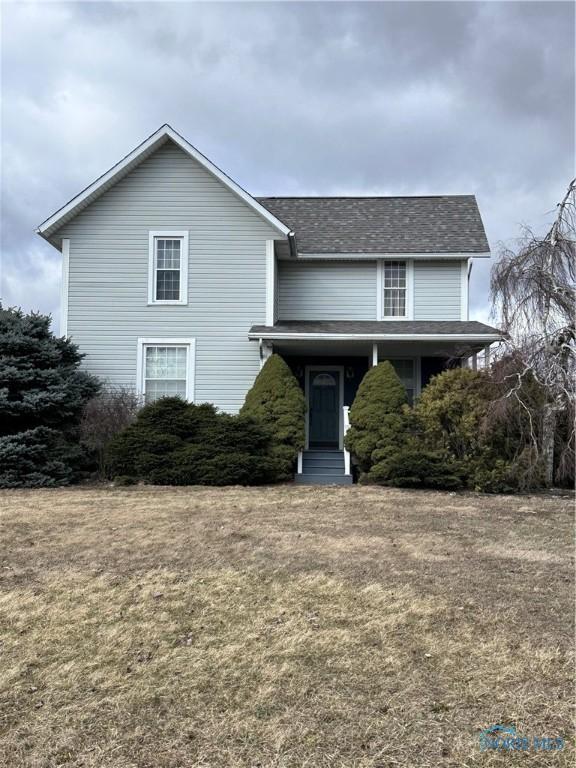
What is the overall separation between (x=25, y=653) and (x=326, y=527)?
4.61 metres

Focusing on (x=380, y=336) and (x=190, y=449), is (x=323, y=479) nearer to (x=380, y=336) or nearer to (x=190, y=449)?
(x=190, y=449)

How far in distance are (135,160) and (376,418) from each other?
8.89 meters

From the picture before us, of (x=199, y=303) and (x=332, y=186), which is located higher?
(x=332, y=186)

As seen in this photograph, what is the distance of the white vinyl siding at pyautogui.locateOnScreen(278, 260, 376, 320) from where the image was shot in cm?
1661

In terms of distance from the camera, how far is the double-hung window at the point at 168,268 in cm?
1518

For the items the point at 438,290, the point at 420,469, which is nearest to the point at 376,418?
the point at 420,469

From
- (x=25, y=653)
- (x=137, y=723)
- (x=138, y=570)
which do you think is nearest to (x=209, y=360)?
(x=138, y=570)

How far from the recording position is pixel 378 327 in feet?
49.6

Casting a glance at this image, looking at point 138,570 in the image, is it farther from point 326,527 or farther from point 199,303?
point 199,303

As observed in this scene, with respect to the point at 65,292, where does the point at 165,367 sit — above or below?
below

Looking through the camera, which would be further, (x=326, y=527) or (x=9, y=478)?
(x=9, y=478)

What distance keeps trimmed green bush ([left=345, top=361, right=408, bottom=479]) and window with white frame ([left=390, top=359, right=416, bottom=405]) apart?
2937 millimetres

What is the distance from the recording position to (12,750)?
3188 millimetres

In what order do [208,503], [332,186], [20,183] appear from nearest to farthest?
[208,503]
[332,186]
[20,183]
